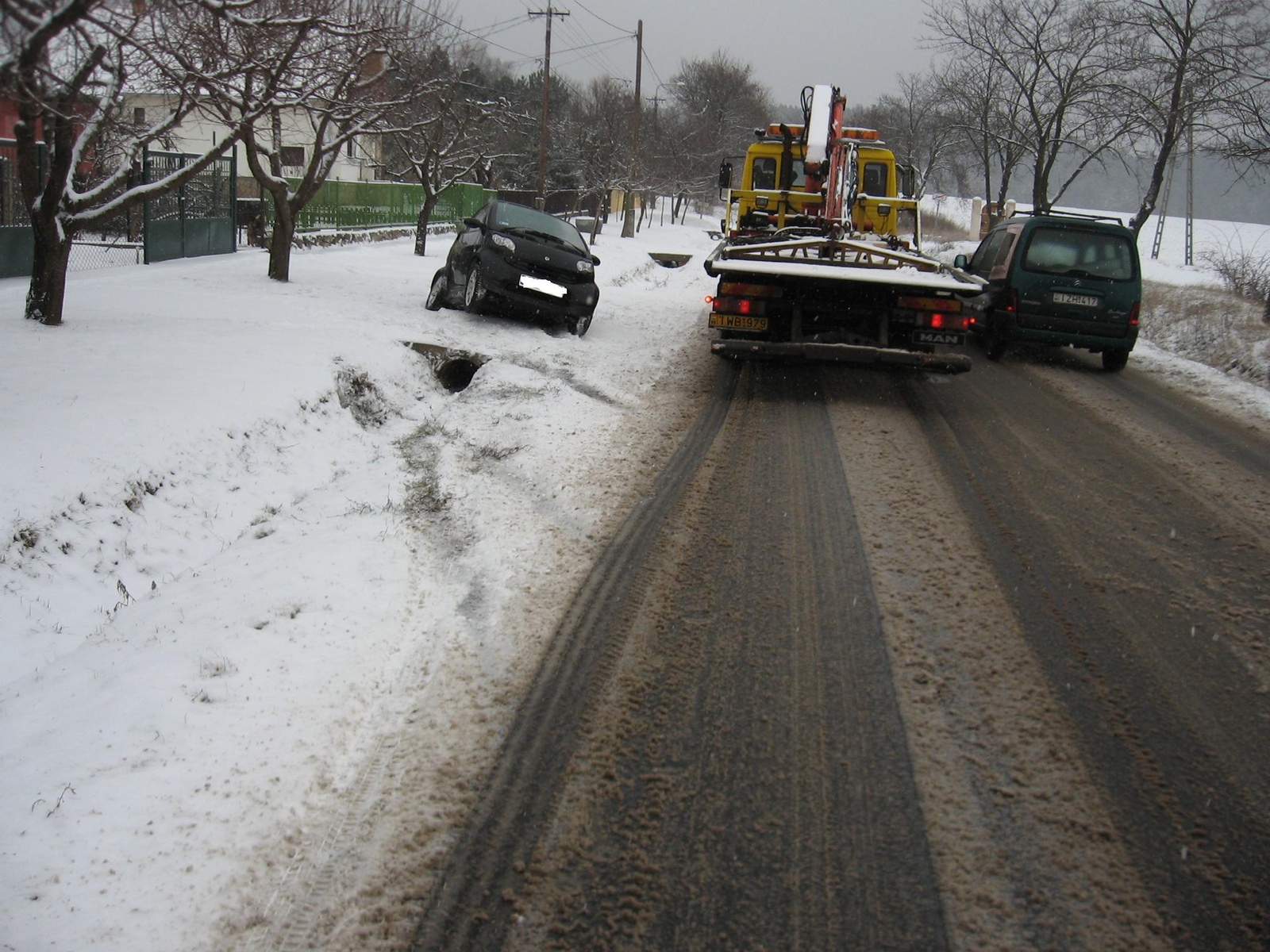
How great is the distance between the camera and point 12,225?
12320 mm

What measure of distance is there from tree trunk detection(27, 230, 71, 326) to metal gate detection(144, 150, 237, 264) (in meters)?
6.54

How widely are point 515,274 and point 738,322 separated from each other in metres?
3.64

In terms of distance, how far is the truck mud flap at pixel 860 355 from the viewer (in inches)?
336

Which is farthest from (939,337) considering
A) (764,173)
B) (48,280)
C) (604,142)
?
(604,142)

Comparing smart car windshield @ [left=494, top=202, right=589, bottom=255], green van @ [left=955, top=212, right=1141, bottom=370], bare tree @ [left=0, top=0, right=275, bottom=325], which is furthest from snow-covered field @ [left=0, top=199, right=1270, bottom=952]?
green van @ [left=955, top=212, right=1141, bottom=370]

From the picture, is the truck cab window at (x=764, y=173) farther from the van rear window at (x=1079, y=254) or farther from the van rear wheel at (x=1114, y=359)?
the van rear wheel at (x=1114, y=359)

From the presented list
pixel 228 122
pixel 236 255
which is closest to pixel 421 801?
pixel 228 122

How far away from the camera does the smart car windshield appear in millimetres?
12047

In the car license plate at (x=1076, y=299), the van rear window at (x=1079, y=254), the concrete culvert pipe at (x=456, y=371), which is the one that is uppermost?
the van rear window at (x=1079, y=254)

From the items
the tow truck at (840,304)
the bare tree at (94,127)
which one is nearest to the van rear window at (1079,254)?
the tow truck at (840,304)

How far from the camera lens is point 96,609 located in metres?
4.45

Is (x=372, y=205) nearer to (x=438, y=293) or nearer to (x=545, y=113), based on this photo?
(x=545, y=113)

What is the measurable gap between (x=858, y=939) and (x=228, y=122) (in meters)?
9.21

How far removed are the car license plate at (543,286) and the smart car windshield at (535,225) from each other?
0.85m
